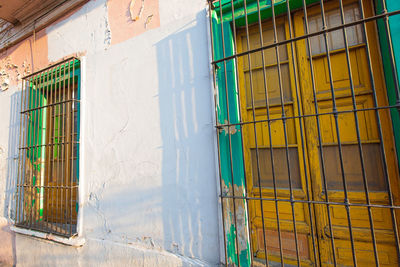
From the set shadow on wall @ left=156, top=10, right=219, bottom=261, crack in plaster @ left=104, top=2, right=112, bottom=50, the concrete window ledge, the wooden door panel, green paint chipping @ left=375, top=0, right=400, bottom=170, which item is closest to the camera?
green paint chipping @ left=375, top=0, right=400, bottom=170

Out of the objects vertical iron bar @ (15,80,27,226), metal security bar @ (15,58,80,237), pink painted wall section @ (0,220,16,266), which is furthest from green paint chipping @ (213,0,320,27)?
pink painted wall section @ (0,220,16,266)

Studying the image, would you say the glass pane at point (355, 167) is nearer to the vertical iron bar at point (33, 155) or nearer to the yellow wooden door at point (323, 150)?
the yellow wooden door at point (323, 150)

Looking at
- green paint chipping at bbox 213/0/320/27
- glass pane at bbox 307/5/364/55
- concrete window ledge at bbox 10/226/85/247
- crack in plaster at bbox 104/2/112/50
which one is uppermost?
crack in plaster at bbox 104/2/112/50

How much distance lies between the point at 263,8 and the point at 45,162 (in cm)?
302

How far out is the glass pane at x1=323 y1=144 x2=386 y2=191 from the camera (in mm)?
1231

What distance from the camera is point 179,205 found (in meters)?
1.64

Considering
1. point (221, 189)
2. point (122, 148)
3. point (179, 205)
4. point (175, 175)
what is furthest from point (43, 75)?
point (221, 189)

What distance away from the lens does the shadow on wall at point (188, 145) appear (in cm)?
154

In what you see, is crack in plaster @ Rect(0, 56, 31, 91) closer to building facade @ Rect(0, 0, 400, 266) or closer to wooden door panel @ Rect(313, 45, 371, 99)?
building facade @ Rect(0, 0, 400, 266)

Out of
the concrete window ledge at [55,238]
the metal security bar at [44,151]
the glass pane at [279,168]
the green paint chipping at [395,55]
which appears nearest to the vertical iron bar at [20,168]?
the metal security bar at [44,151]

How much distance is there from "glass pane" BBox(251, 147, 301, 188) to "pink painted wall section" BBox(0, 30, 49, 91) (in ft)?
10.1

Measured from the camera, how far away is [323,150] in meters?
1.37

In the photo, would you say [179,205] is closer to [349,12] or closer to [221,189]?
[221,189]

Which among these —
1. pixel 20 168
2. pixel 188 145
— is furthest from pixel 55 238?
pixel 188 145
